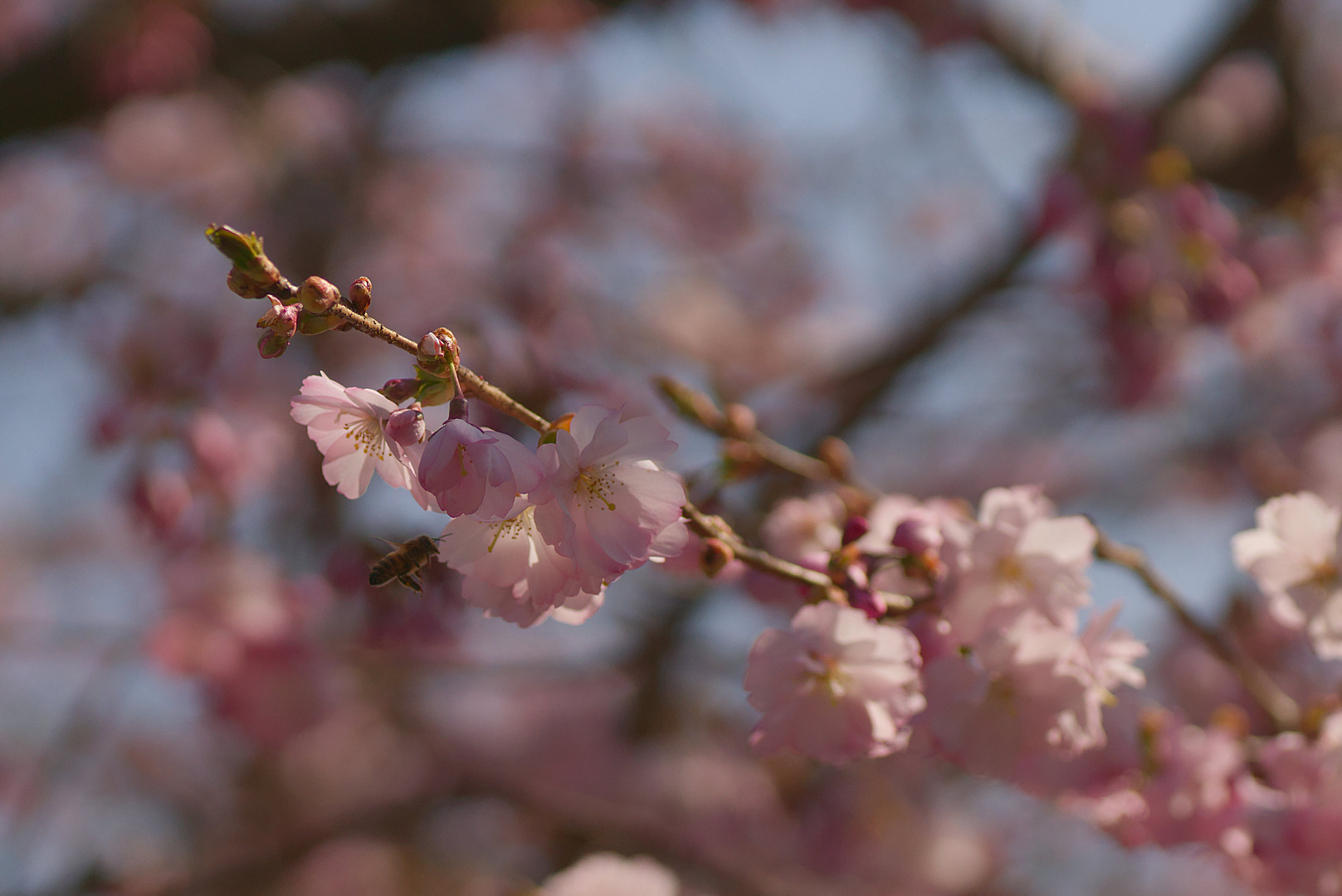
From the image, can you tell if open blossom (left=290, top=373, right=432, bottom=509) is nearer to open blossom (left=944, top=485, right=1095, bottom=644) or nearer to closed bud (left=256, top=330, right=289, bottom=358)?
closed bud (left=256, top=330, right=289, bottom=358)

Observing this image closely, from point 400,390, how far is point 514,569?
25 centimetres

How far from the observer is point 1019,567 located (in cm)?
108

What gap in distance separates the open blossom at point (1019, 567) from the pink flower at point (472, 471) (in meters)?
0.58

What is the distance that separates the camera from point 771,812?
4.15 m

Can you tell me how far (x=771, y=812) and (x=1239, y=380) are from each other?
11.4 ft

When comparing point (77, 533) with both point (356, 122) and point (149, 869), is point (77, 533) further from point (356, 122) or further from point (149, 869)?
point (149, 869)

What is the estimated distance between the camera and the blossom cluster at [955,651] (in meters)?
1.04

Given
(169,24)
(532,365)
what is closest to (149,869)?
(532,365)

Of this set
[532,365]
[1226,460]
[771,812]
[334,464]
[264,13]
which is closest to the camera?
[334,464]

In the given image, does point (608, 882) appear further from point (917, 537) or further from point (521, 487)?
point (521, 487)

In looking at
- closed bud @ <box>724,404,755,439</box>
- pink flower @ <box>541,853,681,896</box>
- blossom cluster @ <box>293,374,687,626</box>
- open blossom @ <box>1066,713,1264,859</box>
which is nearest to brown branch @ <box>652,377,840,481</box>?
closed bud @ <box>724,404,755,439</box>

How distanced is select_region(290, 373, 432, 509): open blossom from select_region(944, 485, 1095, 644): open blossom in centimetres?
67

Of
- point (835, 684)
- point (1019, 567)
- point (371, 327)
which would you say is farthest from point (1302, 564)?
point (371, 327)

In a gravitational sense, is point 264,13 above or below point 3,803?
above
